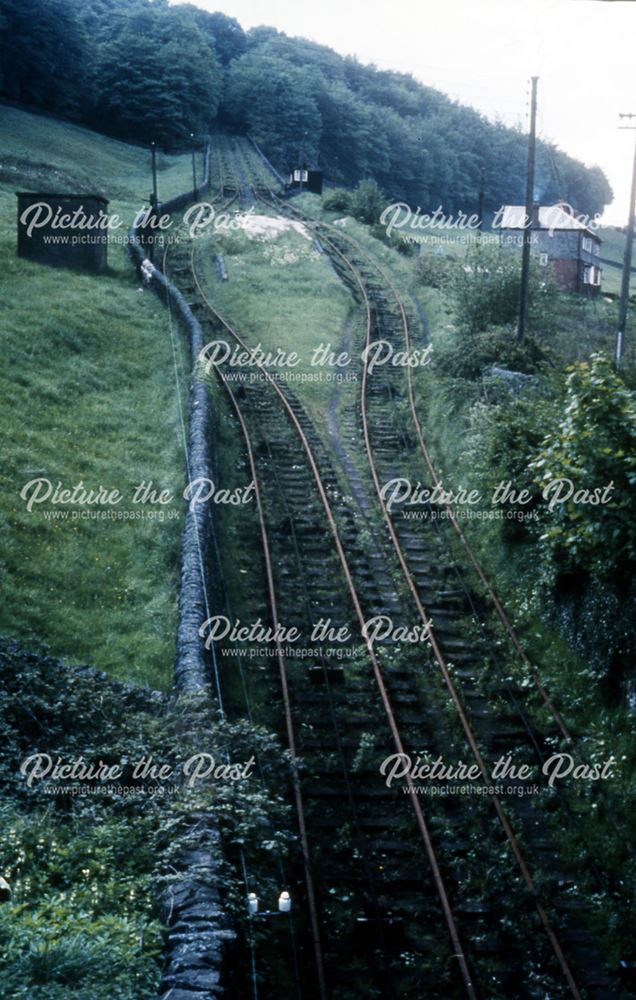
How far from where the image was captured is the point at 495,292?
82.9ft

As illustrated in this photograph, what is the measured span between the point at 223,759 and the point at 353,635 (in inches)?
182

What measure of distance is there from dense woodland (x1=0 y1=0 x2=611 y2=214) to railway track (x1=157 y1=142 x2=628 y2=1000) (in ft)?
121

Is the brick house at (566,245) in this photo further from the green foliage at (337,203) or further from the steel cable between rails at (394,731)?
the steel cable between rails at (394,731)

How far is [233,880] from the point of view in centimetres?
784

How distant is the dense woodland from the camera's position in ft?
216

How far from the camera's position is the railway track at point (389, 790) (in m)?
8.34

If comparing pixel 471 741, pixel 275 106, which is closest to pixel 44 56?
pixel 275 106

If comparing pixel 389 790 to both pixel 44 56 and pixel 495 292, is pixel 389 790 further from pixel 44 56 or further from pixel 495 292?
pixel 44 56

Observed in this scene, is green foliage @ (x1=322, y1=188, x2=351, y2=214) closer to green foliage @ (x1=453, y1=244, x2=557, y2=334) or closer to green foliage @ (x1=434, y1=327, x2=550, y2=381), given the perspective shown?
green foliage @ (x1=453, y1=244, x2=557, y2=334)

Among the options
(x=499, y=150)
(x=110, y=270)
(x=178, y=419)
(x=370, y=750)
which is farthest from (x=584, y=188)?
(x=370, y=750)

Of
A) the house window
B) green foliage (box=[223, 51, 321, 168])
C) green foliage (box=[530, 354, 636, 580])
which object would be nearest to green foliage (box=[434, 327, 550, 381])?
green foliage (box=[530, 354, 636, 580])

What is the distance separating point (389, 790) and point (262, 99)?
90988 mm

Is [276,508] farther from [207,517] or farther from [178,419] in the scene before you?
[178,419]

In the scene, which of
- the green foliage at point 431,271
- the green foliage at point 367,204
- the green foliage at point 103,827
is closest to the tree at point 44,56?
the green foliage at point 367,204
